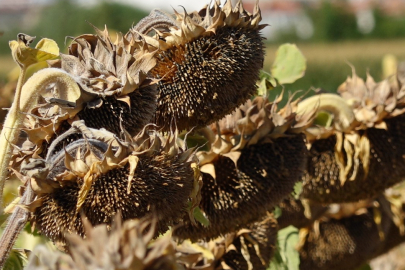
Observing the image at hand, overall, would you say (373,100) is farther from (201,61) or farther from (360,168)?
(201,61)

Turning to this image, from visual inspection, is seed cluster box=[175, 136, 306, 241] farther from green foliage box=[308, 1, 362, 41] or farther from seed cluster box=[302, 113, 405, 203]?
green foliage box=[308, 1, 362, 41]

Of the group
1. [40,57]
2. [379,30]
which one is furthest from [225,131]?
[379,30]

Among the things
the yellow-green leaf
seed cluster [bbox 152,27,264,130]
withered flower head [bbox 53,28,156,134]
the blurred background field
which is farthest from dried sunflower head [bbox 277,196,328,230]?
the blurred background field

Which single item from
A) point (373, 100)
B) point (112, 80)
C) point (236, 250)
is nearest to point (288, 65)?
point (373, 100)

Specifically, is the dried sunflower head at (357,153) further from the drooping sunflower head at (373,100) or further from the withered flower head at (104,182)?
the withered flower head at (104,182)

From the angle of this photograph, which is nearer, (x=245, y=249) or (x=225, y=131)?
(x=225, y=131)

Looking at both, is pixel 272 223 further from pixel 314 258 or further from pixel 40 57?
pixel 40 57
